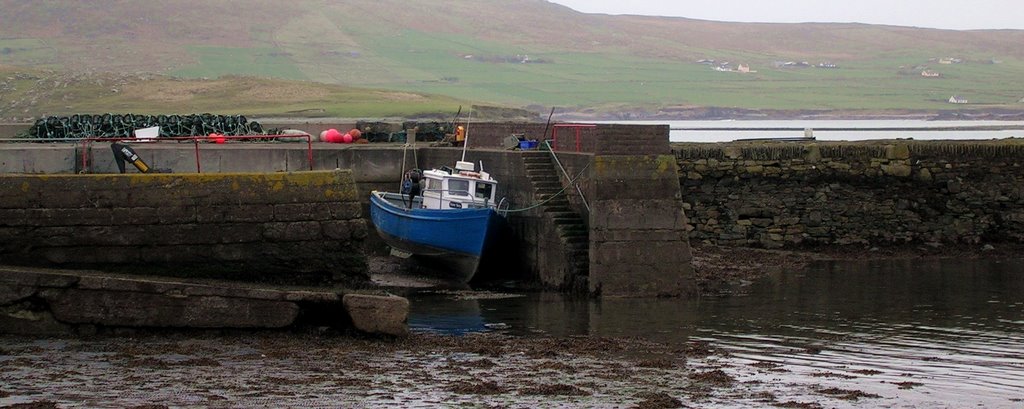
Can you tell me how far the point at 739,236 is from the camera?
94.0 ft

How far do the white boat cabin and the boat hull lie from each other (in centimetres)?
47

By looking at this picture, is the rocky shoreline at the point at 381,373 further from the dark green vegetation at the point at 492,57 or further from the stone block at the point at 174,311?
the dark green vegetation at the point at 492,57

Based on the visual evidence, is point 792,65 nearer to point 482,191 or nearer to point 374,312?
point 482,191

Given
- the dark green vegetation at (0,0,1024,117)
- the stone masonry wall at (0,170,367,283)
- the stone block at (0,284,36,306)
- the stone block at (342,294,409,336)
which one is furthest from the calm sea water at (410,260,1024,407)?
the dark green vegetation at (0,0,1024,117)

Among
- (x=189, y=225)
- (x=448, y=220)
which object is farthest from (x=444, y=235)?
(x=189, y=225)

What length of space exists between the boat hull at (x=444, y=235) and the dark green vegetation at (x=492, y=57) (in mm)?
51819

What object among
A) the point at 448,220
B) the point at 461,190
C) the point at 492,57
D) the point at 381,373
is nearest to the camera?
the point at 381,373

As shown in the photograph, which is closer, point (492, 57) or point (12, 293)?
point (12, 293)

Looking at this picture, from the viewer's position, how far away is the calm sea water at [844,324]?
50.2 ft

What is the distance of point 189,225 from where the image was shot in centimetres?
1817

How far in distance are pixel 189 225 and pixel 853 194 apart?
14539 mm

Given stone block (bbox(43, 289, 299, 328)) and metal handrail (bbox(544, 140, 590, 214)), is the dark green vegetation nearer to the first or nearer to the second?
metal handrail (bbox(544, 140, 590, 214))

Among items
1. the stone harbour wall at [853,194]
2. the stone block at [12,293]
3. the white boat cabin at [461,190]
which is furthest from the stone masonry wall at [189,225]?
the stone harbour wall at [853,194]

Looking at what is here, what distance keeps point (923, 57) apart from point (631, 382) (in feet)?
567
